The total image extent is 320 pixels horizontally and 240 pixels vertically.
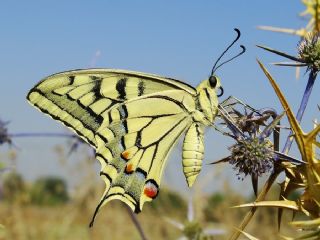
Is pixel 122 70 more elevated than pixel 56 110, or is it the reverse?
pixel 122 70

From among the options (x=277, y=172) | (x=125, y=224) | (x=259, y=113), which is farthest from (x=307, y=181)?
(x=125, y=224)

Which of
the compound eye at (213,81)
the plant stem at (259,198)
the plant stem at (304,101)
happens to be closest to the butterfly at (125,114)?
the compound eye at (213,81)

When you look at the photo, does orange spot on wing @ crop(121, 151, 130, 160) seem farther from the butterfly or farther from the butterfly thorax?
the butterfly thorax

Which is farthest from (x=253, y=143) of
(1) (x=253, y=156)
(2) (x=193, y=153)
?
(2) (x=193, y=153)

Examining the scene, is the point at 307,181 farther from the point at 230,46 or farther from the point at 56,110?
the point at 56,110

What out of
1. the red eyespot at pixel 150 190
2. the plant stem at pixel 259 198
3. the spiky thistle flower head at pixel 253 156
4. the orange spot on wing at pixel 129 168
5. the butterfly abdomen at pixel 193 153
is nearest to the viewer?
the plant stem at pixel 259 198

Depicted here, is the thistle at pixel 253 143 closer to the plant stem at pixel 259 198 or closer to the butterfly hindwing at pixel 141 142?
the plant stem at pixel 259 198
